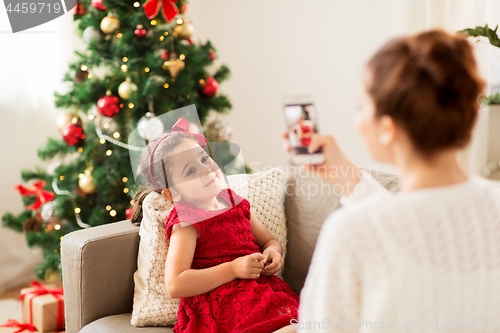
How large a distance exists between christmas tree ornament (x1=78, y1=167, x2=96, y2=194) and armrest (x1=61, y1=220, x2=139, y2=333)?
63 centimetres

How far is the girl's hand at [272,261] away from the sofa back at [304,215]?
19 centimetres

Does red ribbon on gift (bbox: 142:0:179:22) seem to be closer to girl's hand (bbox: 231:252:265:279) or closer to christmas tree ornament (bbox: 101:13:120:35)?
christmas tree ornament (bbox: 101:13:120:35)

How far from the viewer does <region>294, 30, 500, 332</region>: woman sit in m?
0.53

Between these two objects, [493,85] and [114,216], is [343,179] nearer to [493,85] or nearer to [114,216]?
[114,216]

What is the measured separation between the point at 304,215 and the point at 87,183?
1.07 meters

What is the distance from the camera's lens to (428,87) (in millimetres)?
525

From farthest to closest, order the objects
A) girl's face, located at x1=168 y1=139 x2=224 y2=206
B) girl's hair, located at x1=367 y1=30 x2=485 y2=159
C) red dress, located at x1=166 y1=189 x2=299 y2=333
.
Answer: girl's face, located at x1=168 y1=139 x2=224 y2=206 < red dress, located at x1=166 y1=189 x2=299 y2=333 < girl's hair, located at x1=367 y1=30 x2=485 y2=159

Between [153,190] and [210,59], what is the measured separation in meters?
0.95

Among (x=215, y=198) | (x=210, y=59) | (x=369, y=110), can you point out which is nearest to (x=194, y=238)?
(x=215, y=198)

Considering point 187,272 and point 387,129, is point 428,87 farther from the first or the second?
point 187,272

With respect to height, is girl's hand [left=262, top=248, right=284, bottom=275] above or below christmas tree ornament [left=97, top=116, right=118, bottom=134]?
below

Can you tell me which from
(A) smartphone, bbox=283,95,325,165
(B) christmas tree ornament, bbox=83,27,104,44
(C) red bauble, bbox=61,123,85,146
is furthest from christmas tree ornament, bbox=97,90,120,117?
(A) smartphone, bbox=283,95,325,165

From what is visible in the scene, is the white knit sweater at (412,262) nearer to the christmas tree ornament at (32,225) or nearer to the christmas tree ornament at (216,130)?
the christmas tree ornament at (216,130)

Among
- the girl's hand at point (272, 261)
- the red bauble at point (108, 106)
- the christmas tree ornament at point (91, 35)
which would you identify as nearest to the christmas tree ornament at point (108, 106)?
the red bauble at point (108, 106)
